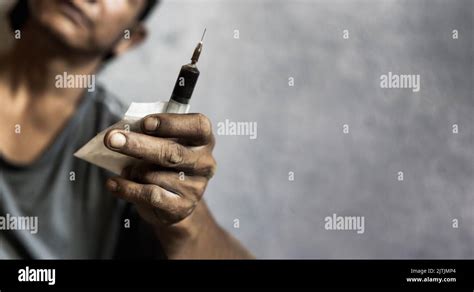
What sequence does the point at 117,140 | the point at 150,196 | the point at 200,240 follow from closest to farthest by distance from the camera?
the point at 117,140 < the point at 150,196 < the point at 200,240

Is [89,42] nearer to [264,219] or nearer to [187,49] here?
[187,49]

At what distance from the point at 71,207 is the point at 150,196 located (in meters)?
0.27

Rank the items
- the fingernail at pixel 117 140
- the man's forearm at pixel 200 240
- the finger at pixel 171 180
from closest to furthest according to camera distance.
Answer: the fingernail at pixel 117 140 < the finger at pixel 171 180 < the man's forearm at pixel 200 240

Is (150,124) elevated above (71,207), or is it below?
above

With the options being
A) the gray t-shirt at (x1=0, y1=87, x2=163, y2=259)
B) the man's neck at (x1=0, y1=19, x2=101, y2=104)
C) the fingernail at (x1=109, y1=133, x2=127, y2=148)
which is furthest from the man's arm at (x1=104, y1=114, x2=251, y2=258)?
the man's neck at (x1=0, y1=19, x2=101, y2=104)

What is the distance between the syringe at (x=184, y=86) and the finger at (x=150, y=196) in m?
0.14

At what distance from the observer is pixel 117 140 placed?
3.23 feet

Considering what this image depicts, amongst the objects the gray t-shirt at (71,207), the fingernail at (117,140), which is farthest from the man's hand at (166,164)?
the gray t-shirt at (71,207)

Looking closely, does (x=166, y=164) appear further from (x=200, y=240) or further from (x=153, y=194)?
(x=200, y=240)

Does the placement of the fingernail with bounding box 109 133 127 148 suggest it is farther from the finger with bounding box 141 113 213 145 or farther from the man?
the man

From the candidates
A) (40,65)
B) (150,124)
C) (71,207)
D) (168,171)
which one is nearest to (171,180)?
(168,171)

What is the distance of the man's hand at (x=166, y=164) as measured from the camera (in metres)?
1.02

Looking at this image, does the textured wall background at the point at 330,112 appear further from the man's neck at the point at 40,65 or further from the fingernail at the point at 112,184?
the fingernail at the point at 112,184

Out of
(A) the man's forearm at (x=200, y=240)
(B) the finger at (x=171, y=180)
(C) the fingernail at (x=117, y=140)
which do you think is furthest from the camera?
(A) the man's forearm at (x=200, y=240)
